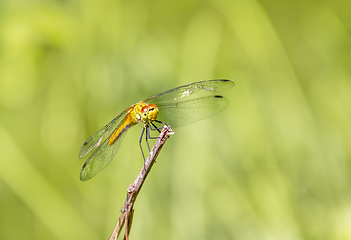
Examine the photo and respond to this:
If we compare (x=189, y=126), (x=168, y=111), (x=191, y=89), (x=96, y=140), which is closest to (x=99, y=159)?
(x=96, y=140)

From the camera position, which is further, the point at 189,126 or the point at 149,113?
the point at 189,126

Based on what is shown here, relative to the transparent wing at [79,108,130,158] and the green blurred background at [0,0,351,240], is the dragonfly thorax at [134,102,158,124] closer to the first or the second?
the transparent wing at [79,108,130,158]

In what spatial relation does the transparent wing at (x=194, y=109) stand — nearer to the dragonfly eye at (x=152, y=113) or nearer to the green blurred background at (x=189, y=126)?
the dragonfly eye at (x=152, y=113)

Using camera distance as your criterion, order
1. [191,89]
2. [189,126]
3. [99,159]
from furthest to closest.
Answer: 1. [189,126]
2. [191,89]
3. [99,159]

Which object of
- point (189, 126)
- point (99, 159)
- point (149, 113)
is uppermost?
point (189, 126)

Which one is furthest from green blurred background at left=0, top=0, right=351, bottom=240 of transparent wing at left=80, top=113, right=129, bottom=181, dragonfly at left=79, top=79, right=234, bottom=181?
transparent wing at left=80, top=113, right=129, bottom=181

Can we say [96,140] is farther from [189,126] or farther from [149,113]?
[189,126]

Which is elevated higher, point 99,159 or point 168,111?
point 168,111
